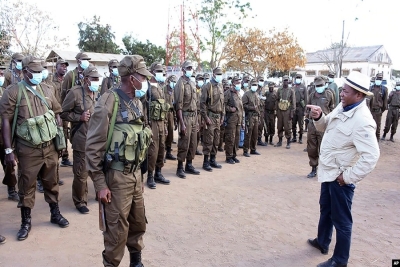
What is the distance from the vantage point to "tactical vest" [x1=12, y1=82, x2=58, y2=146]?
371cm

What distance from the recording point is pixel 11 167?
13.3 ft

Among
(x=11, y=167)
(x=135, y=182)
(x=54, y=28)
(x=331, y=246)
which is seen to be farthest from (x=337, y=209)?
(x=54, y=28)

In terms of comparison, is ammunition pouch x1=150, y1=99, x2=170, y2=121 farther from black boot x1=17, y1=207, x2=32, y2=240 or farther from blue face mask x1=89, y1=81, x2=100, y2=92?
black boot x1=17, y1=207, x2=32, y2=240

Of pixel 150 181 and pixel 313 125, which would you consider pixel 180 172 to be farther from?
pixel 313 125

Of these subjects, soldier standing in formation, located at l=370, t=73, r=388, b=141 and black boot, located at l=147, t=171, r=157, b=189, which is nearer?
black boot, located at l=147, t=171, r=157, b=189

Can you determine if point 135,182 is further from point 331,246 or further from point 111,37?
point 111,37

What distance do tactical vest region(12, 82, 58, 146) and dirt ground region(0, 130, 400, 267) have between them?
4.24 ft

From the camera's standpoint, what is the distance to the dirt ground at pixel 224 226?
11.8 feet

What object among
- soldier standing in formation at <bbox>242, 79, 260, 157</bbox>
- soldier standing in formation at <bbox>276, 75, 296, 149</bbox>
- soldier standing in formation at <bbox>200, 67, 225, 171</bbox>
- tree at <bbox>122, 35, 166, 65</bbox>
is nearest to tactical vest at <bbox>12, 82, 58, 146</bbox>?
soldier standing in formation at <bbox>200, 67, 225, 171</bbox>

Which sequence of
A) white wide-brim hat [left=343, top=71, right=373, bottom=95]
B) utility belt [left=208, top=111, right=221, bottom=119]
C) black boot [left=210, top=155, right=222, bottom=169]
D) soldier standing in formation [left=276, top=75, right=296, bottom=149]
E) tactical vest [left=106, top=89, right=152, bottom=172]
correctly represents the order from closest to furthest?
1. tactical vest [left=106, top=89, right=152, bottom=172]
2. white wide-brim hat [left=343, top=71, right=373, bottom=95]
3. utility belt [left=208, top=111, right=221, bottom=119]
4. black boot [left=210, top=155, right=222, bottom=169]
5. soldier standing in formation [left=276, top=75, right=296, bottom=149]

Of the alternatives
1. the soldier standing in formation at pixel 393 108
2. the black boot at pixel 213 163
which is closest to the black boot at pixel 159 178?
the black boot at pixel 213 163

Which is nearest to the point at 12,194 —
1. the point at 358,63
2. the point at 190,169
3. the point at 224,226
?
the point at 190,169

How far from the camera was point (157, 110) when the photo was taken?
575 cm

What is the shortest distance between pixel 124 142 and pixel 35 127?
1.70 meters
